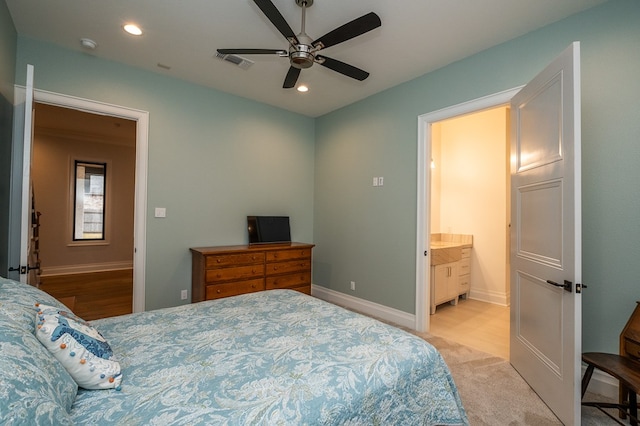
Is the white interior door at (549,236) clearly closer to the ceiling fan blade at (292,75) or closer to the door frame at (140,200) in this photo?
the ceiling fan blade at (292,75)

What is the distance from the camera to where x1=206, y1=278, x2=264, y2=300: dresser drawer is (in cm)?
316

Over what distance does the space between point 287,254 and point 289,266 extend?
0.16 meters

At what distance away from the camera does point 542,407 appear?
6.34 feet

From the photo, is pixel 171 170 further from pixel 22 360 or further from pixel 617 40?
pixel 617 40

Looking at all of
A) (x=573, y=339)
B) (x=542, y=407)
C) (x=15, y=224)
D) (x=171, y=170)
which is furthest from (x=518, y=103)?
(x=15, y=224)

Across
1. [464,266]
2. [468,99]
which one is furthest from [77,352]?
[464,266]

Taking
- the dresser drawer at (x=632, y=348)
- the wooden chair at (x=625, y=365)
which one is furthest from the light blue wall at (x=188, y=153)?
the dresser drawer at (x=632, y=348)

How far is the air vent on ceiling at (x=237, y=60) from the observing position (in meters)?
2.90

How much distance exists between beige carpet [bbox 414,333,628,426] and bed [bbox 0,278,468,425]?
626 millimetres

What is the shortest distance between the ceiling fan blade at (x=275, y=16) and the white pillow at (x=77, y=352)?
1.76 m

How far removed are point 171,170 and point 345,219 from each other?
2.29 meters

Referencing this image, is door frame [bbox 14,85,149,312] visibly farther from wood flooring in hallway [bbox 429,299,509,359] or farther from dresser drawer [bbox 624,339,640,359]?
dresser drawer [bbox 624,339,640,359]

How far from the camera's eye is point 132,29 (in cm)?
249

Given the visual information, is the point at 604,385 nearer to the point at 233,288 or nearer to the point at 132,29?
the point at 233,288
